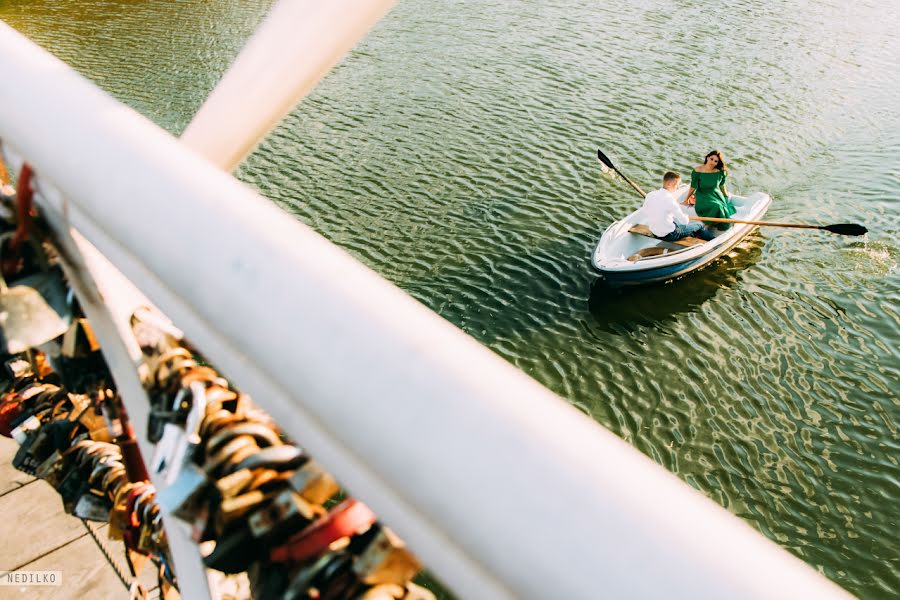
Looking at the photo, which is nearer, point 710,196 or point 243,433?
point 243,433

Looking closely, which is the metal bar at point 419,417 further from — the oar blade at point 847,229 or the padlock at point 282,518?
the oar blade at point 847,229

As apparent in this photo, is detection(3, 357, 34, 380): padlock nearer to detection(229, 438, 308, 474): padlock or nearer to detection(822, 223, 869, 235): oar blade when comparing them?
detection(229, 438, 308, 474): padlock

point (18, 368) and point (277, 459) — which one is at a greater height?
point (277, 459)

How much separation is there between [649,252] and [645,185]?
8.99 feet

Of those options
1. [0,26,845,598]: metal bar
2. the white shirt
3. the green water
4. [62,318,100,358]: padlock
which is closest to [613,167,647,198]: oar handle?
the green water

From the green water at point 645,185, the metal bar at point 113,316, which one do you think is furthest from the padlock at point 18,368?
the green water at point 645,185

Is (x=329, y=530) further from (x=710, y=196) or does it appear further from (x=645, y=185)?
(x=645, y=185)

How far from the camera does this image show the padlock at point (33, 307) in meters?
0.94

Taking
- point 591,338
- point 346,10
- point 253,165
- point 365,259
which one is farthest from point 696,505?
point 253,165

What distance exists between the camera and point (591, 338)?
9125 millimetres

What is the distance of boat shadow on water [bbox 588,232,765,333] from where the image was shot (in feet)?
31.1

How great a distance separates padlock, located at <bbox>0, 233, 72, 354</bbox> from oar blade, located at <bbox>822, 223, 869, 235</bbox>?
438 inches

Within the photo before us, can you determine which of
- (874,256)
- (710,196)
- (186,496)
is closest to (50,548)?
(186,496)

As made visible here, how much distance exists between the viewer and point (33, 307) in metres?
0.99
